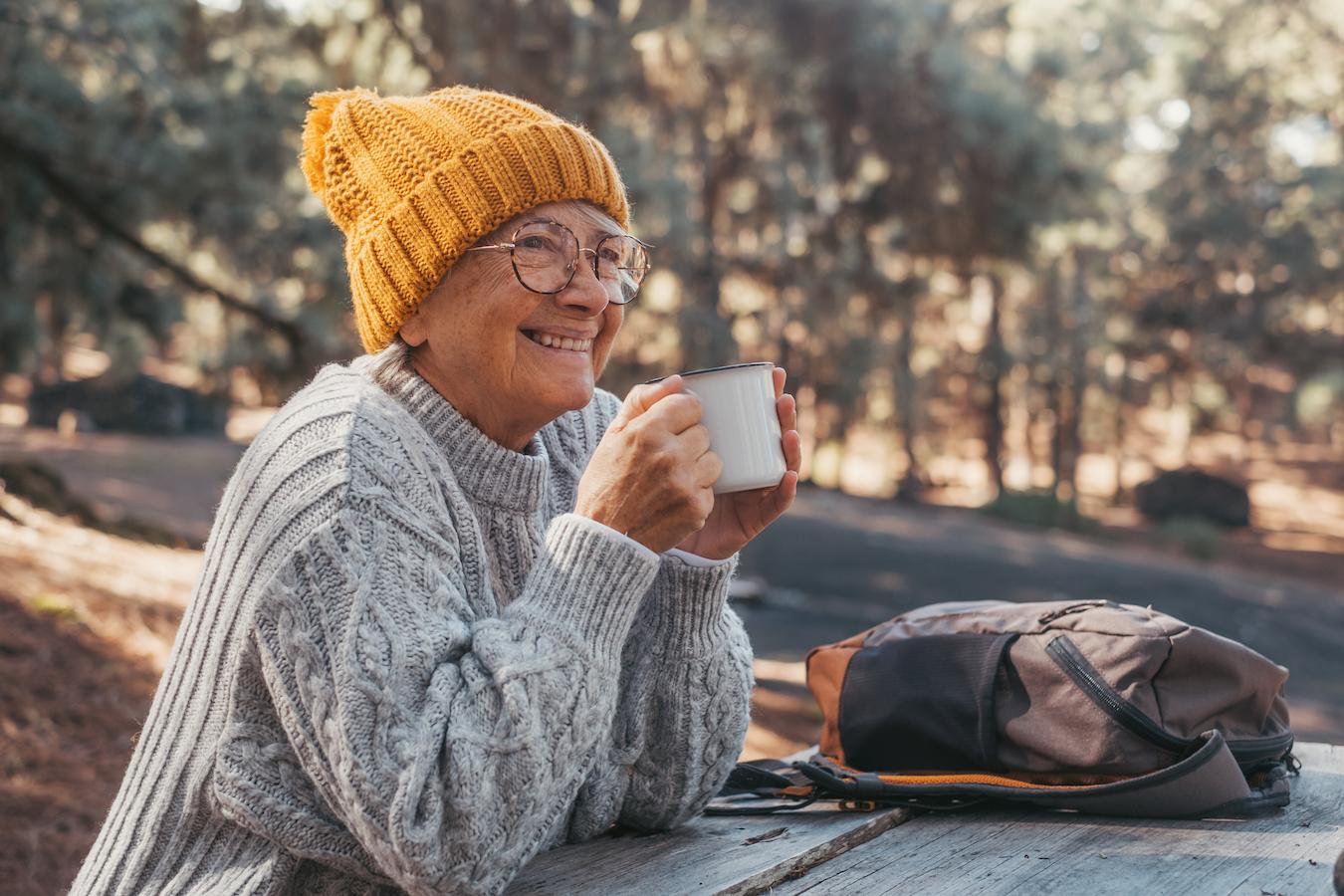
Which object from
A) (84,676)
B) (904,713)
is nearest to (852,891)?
(904,713)

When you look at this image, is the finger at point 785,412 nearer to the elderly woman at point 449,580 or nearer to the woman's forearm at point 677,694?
the elderly woman at point 449,580

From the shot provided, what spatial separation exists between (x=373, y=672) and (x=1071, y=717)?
1121 mm

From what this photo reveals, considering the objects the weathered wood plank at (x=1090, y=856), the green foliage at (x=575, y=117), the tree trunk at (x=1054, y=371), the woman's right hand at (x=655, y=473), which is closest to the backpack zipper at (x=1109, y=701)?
the weathered wood plank at (x=1090, y=856)

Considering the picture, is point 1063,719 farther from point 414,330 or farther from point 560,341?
point 414,330

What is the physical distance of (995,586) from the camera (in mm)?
13922

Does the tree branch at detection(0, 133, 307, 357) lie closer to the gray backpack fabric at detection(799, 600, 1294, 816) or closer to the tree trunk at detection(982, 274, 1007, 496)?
the gray backpack fabric at detection(799, 600, 1294, 816)

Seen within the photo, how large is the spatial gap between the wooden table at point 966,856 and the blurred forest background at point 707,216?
2245 millimetres

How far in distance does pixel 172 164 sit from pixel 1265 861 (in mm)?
6165

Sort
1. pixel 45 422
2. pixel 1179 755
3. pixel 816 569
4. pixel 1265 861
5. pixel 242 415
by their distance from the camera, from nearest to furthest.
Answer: pixel 1265 861, pixel 1179 755, pixel 816 569, pixel 45 422, pixel 242 415

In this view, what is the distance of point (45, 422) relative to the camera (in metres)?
20.9

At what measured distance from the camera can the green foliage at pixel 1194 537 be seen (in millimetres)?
19406

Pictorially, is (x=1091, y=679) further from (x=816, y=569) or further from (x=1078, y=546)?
(x=1078, y=546)

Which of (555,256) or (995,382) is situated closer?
(555,256)

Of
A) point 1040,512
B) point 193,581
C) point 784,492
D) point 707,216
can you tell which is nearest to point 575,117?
point 193,581
